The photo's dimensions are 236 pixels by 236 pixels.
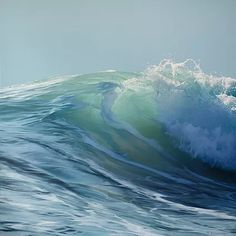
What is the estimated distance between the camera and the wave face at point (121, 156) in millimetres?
4625

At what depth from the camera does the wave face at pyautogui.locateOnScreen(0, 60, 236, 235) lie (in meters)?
4.62

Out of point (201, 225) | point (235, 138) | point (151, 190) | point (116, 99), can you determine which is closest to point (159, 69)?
point (116, 99)

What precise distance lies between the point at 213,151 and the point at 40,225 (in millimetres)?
6325

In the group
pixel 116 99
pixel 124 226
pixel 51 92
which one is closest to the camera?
pixel 124 226

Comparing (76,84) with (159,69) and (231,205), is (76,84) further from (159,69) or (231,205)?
(231,205)

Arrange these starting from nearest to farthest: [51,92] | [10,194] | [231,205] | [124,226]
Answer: [124,226]
[10,194]
[231,205]
[51,92]

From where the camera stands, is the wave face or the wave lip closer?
the wave face

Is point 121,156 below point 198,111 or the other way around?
below

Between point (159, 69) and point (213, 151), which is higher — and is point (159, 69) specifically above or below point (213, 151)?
above

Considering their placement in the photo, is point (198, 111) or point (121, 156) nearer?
point (121, 156)

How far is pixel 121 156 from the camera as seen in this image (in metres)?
8.48

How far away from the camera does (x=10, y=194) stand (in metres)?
4.73

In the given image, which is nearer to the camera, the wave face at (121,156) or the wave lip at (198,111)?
the wave face at (121,156)

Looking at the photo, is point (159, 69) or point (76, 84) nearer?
point (159, 69)
